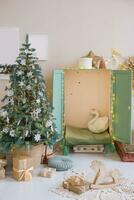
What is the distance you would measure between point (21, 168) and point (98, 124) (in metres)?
0.67

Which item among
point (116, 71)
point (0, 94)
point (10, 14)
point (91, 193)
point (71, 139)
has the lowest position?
point (91, 193)

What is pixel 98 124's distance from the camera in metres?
1.85

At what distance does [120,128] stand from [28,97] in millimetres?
661

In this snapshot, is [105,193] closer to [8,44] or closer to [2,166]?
[2,166]

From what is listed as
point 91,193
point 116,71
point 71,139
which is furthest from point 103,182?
point 116,71

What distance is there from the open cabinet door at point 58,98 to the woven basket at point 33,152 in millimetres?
363

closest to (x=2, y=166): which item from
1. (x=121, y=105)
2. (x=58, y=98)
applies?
(x=58, y=98)

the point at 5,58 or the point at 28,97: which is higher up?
the point at 5,58

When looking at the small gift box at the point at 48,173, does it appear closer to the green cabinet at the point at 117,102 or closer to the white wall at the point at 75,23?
the green cabinet at the point at 117,102

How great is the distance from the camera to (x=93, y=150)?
181cm

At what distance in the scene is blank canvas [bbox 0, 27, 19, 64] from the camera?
1.88 m

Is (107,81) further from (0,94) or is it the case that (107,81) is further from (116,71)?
(0,94)

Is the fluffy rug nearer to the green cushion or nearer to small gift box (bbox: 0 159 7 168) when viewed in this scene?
small gift box (bbox: 0 159 7 168)

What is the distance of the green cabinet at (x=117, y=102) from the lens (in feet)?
5.61
